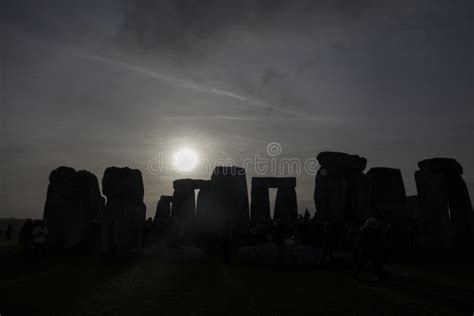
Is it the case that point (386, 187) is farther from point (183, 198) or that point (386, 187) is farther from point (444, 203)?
point (183, 198)

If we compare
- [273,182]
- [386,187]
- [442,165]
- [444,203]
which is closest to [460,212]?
[444,203]

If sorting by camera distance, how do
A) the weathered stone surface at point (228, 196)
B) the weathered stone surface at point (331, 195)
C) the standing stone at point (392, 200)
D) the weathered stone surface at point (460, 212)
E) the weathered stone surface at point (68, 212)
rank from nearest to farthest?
the weathered stone surface at point (68, 212)
the standing stone at point (392, 200)
the weathered stone surface at point (460, 212)
the weathered stone surface at point (331, 195)
the weathered stone surface at point (228, 196)

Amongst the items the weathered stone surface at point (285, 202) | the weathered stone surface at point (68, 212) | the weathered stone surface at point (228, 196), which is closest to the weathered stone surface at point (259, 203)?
the weathered stone surface at point (285, 202)

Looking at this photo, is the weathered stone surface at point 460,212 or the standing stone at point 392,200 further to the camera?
the weathered stone surface at point 460,212

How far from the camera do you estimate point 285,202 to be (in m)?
27.6

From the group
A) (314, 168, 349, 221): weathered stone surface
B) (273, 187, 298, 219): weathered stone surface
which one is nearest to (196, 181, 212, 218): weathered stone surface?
(273, 187, 298, 219): weathered stone surface

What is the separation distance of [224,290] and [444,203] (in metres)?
15.5

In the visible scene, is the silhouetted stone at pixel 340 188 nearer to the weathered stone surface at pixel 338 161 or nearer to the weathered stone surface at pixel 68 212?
the weathered stone surface at pixel 338 161

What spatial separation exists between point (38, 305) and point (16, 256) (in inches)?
400

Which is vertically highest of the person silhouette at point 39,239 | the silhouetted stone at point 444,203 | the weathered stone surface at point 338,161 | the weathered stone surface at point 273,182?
the weathered stone surface at point 338,161

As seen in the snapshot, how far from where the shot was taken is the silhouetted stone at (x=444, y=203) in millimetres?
19875

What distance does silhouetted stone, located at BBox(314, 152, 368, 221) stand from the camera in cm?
2219

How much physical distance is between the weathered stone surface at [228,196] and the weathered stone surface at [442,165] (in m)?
9.81

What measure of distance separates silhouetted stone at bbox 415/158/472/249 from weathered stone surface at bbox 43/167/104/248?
52.2ft
